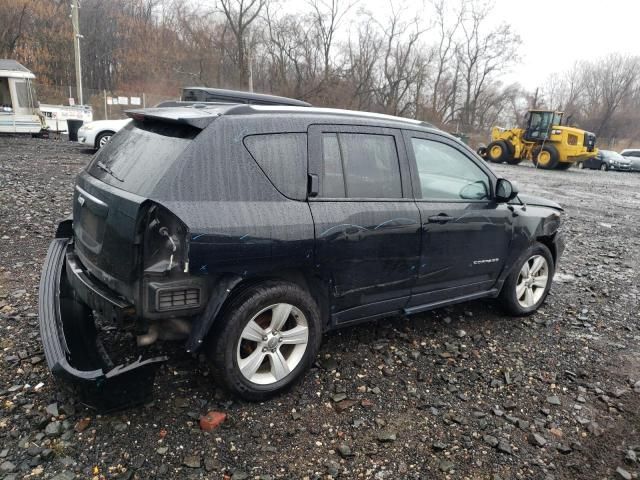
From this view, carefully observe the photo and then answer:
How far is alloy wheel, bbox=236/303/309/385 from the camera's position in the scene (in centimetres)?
281

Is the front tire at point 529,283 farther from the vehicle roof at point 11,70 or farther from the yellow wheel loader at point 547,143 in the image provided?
the yellow wheel loader at point 547,143

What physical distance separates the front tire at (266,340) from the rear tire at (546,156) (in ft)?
84.2

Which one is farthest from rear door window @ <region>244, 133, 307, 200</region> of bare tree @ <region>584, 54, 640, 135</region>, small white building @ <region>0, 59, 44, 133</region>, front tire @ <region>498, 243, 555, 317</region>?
bare tree @ <region>584, 54, 640, 135</region>

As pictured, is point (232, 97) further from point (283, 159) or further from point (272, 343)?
point (272, 343)

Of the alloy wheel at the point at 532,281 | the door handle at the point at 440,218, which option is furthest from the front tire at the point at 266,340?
the alloy wheel at the point at 532,281

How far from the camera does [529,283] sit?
4.52 m

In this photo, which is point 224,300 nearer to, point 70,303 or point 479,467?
point 70,303

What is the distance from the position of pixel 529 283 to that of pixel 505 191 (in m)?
1.13

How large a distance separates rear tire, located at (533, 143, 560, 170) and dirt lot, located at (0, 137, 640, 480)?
2287 centimetres

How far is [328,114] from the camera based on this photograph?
127 inches

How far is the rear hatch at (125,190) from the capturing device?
8.20ft

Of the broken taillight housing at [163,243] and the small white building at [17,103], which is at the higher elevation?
the small white building at [17,103]

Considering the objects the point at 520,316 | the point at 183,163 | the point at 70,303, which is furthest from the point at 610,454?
the point at 70,303

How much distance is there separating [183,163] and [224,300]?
2.65 feet
